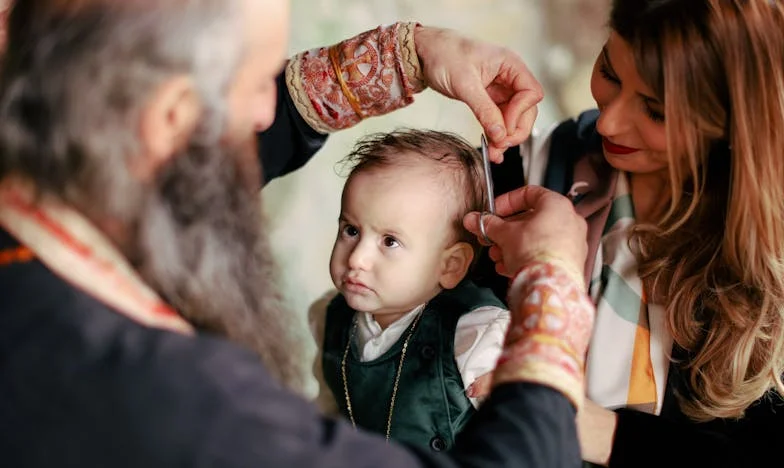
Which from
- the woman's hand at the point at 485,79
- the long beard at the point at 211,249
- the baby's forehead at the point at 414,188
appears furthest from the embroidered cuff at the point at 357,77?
the long beard at the point at 211,249

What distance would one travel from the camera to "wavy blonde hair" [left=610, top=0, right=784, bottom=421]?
1.04 m

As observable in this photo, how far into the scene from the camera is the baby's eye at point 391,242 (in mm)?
1221

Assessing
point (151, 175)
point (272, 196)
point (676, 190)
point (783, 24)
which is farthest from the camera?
point (272, 196)

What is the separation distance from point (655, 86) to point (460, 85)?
284 mm

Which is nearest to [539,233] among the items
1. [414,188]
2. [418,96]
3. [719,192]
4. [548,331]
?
[548,331]

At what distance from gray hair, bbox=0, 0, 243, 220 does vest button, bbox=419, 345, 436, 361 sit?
68 cm

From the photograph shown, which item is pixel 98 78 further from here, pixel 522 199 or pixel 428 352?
pixel 428 352

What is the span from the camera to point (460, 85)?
1.23 m

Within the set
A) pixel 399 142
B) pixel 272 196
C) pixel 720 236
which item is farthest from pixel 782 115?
pixel 272 196

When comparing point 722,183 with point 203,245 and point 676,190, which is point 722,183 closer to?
point 676,190

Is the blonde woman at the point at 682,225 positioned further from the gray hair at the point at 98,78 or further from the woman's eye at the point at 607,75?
the gray hair at the point at 98,78

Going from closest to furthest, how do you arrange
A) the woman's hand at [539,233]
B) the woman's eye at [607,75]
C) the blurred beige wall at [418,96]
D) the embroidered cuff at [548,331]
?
the embroidered cuff at [548,331] < the woman's hand at [539,233] < the woman's eye at [607,75] < the blurred beige wall at [418,96]

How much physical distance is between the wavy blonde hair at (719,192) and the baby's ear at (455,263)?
26 cm

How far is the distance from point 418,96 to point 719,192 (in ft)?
2.57
